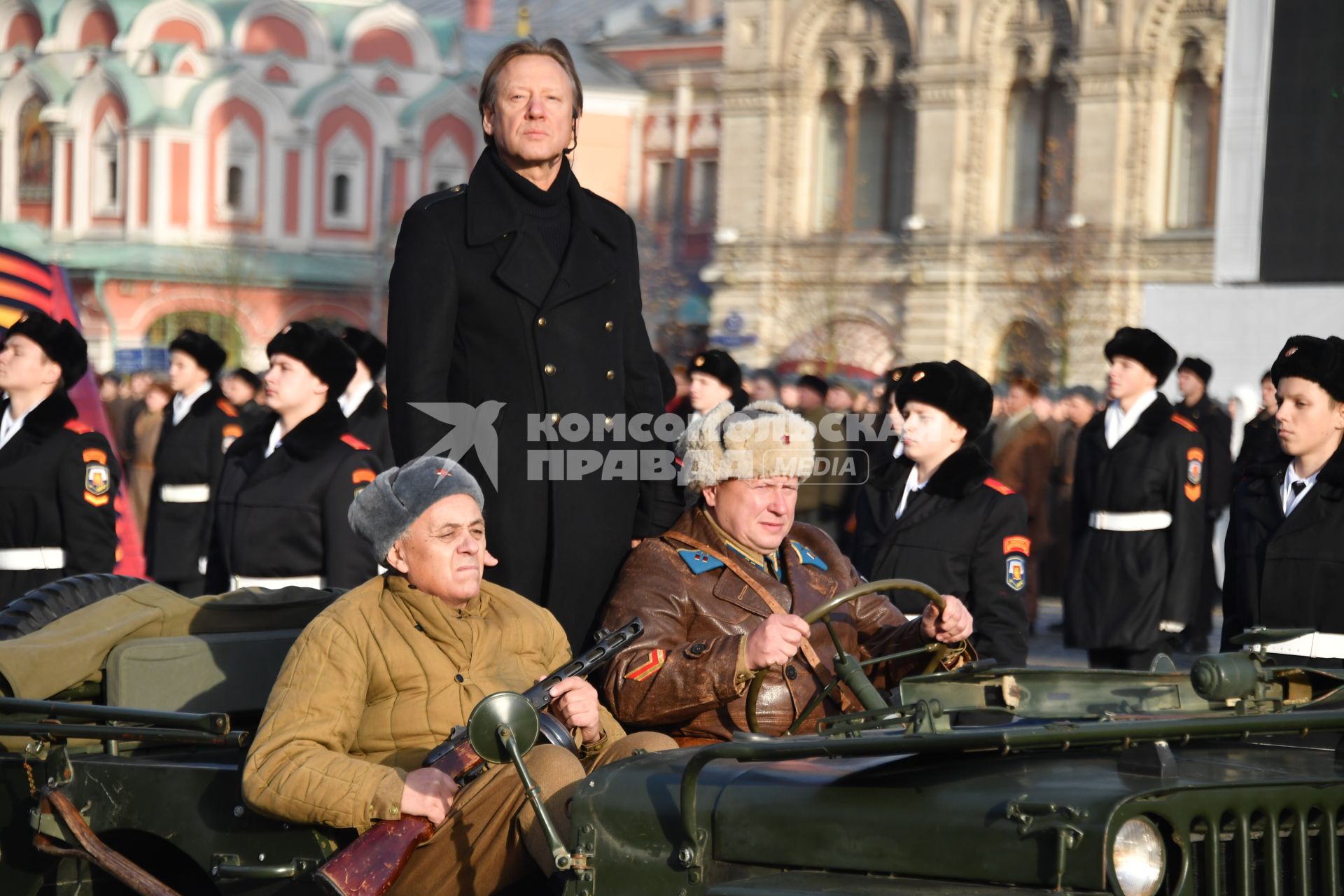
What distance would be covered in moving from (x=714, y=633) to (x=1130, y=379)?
5.98m

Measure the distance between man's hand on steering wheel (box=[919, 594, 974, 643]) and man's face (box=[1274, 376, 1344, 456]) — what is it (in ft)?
7.14

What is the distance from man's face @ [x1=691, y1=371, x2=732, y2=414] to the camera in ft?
41.0

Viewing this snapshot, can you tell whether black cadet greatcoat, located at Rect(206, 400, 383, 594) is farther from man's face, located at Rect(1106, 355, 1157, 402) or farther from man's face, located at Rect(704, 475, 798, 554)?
man's face, located at Rect(1106, 355, 1157, 402)

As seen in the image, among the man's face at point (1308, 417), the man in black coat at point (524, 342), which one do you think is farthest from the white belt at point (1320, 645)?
the man in black coat at point (524, 342)

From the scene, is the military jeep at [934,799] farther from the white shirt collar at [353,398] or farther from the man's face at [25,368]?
the white shirt collar at [353,398]

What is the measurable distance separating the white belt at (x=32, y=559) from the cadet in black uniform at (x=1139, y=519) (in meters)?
5.18

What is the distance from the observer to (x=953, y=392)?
7.91m

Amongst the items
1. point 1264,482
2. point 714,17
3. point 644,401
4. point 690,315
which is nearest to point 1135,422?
point 1264,482

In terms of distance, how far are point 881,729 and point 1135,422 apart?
280 inches

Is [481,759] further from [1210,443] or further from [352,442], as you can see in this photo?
[1210,443]

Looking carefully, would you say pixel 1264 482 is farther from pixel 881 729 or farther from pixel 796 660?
pixel 881 729

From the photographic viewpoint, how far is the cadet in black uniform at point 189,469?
1387cm

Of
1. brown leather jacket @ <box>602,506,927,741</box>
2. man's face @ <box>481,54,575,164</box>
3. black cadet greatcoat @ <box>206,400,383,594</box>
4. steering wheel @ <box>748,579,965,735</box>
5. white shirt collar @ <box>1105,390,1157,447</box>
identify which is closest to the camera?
steering wheel @ <box>748,579,965,735</box>

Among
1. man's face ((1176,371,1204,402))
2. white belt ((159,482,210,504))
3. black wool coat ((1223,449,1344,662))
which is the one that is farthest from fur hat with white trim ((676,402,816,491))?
man's face ((1176,371,1204,402))
